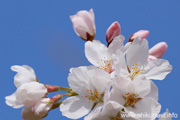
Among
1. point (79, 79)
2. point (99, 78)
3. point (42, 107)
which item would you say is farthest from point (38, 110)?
point (99, 78)

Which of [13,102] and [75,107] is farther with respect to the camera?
[13,102]

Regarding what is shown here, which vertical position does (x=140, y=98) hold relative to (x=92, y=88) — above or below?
below

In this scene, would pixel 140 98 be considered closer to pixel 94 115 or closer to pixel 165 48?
pixel 94 115

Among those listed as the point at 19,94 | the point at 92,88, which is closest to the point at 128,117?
the point at 92,88

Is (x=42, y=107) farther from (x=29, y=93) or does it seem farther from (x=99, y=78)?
(x=99, y=78)

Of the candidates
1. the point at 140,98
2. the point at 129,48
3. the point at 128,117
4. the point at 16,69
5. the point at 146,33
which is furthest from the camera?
the point at 146,33

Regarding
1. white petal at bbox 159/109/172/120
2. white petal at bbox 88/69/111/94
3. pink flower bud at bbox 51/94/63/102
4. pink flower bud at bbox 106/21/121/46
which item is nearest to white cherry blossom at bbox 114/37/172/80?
white petal at bbox 88/69/111/94

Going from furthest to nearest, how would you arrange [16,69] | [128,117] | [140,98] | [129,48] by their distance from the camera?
[16,69]
[129,48]
[140,98]
[128,117]
